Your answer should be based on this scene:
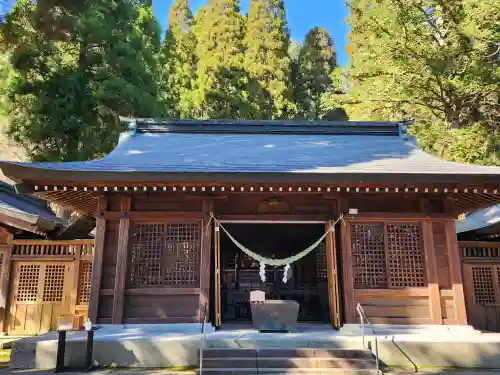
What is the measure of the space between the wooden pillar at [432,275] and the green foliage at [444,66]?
6.90 metres

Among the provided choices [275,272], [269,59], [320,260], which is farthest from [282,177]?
[269,59]

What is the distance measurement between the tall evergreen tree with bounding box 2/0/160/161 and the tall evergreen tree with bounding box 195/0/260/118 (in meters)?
7.55

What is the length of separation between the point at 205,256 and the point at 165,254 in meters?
0.86

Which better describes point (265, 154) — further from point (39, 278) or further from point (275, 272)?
point (39, 278)

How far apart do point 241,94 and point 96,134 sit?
1168cm

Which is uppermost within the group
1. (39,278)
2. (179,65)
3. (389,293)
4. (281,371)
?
(179,65)

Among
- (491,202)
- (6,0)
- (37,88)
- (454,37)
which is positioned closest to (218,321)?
(491,202)

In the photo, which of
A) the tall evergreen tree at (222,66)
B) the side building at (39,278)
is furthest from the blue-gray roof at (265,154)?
the tall evergreen tree at (222,66)

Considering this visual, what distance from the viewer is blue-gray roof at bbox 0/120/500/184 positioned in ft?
24.1

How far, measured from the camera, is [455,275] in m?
8.03

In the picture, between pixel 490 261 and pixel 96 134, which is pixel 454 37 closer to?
pixel 490 261

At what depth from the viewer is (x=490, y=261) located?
31.4 ft

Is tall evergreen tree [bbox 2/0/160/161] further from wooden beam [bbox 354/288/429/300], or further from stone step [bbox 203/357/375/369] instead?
wooden beam [bbox 354/288/429/300]

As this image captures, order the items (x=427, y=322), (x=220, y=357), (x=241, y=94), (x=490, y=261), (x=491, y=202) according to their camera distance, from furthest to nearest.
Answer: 1. (x=241, y=94)
2. (x=490, y=261)
3. (x=491, y=202)
4. (x=427, y=322)
5. (x=220, y=357)
